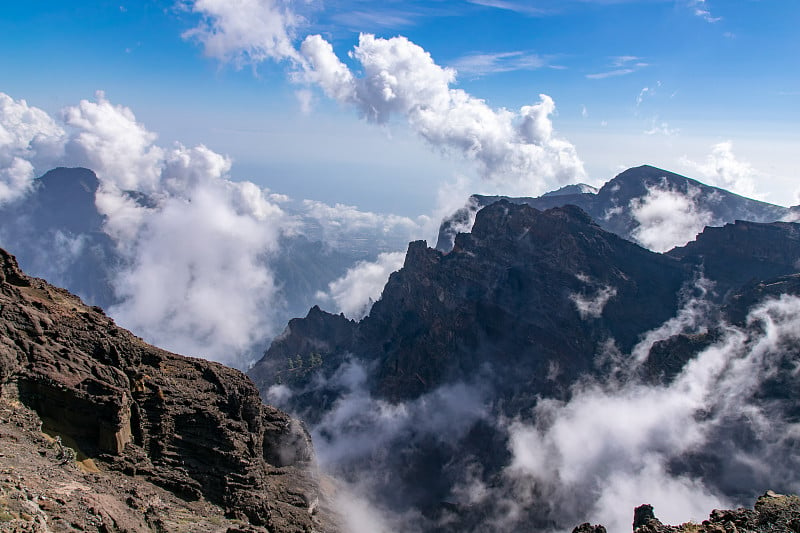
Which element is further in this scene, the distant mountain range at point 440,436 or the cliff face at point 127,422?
the distant mountain range at point 440,436

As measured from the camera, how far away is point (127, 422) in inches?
2628

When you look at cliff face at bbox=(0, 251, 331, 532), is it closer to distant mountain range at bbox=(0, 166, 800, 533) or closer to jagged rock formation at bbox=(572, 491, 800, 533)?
distant mountain range at bbox=(0, 166, 800, 533)

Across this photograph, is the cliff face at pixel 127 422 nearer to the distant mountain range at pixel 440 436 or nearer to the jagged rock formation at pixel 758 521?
the distant mountain range at pixel 440 436

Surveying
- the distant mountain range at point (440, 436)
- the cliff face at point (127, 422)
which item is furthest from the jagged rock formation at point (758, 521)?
the cliff face at point (127, 422)

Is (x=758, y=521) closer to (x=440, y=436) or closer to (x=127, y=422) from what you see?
(x=127, y=422)

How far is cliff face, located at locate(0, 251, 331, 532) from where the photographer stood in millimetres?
57375

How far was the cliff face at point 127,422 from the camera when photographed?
57.4 meters

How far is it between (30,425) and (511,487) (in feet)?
438

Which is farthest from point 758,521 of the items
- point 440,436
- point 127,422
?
point 440,436

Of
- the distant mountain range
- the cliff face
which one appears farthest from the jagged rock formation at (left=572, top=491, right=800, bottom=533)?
the cliff face

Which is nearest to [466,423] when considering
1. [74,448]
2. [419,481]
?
[419,481]

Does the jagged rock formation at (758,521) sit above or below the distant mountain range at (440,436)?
below

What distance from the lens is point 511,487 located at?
519 ft

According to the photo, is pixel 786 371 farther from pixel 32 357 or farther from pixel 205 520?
pixel 32 357
